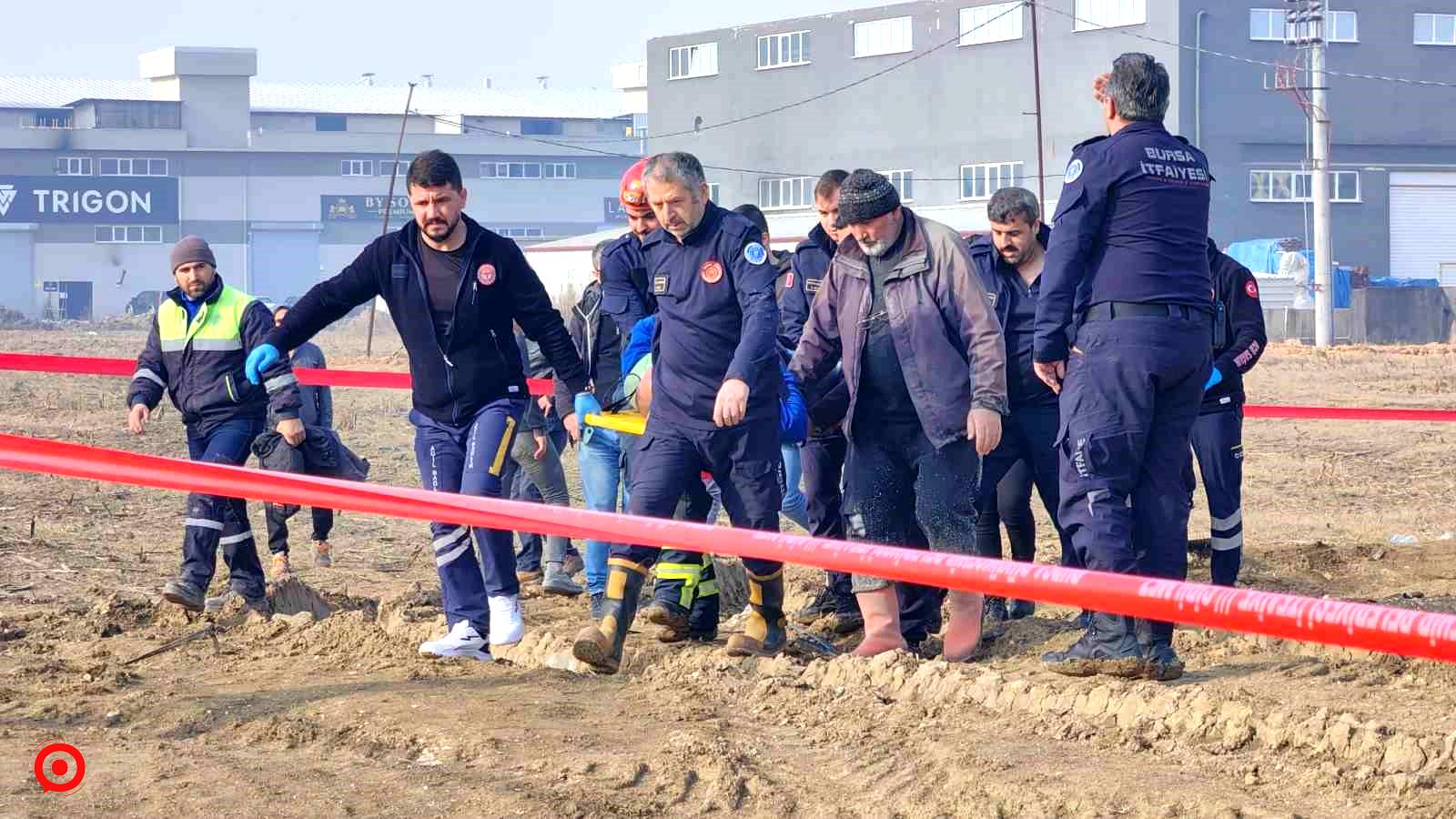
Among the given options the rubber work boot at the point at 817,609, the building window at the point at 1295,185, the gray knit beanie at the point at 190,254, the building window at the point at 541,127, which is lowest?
the rubber work boot at the point at 817,609

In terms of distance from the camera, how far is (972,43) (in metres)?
56.8

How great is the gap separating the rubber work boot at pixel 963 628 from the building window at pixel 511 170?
7920 centimetres

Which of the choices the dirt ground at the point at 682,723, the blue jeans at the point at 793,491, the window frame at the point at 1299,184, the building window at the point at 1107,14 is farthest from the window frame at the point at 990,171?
the dirt ground at the point at 682,723

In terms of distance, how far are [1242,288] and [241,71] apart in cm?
8024

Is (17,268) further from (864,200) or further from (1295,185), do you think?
(864,200)

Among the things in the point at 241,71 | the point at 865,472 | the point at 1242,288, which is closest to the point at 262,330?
the point at 865,472

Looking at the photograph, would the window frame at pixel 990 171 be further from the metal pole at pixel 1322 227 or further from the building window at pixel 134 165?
the building window at pixel 134 165

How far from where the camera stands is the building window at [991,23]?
183 ft

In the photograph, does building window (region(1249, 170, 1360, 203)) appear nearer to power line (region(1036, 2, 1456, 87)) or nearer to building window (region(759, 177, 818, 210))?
power line (region(1036, 2, 1456, 87))

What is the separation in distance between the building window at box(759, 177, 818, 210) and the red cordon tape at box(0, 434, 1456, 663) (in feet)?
181

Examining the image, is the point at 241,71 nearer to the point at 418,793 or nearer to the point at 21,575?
the point at 21,575

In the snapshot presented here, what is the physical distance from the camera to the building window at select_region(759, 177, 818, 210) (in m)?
61.0

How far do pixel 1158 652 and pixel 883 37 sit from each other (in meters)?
55.8

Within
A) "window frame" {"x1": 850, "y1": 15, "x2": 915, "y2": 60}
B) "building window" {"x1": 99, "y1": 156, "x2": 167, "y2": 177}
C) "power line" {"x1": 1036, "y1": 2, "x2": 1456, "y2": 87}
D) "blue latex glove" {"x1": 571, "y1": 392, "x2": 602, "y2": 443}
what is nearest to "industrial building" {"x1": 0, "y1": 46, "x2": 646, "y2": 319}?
"building window" {"x1": 99, "y1": 156, "x2": 167, "y2": 177}
